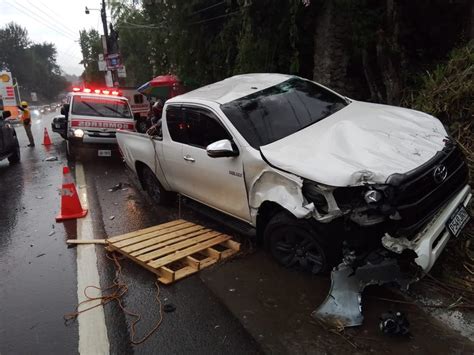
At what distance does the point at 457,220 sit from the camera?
3463 mm

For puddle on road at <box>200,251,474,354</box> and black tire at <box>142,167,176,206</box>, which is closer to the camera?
puddle on road at <box>200,251,474,354</box>

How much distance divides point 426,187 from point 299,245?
1266mm

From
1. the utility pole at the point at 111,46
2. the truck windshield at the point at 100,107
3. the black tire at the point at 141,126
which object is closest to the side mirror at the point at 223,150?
the truck windshield at the point at 100,107

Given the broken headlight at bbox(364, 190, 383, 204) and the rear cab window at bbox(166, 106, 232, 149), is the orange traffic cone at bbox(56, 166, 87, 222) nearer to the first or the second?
the rear cab window at bbox(166, 106, 232, 149)

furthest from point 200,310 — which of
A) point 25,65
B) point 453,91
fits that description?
point 25,65

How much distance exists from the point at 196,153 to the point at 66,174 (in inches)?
105

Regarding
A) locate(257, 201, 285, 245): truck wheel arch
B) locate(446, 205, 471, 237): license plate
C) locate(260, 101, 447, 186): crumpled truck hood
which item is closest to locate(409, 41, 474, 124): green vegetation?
locate(260, 101, 447, 186): crumpled truck hood

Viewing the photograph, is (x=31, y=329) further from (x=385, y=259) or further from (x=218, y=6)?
(x=218, y=6)

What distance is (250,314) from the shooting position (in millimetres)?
3426

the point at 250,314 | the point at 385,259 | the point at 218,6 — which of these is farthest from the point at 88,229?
the point at 218,6

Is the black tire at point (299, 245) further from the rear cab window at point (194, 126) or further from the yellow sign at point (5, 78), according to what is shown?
the yellow sign at point (5, 78)

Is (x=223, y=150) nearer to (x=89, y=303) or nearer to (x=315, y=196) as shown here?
(x=315, y=196)

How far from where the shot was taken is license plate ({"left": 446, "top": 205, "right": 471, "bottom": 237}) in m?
3.37

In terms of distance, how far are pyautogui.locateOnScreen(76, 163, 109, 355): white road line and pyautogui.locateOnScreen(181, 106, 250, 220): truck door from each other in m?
1.50
